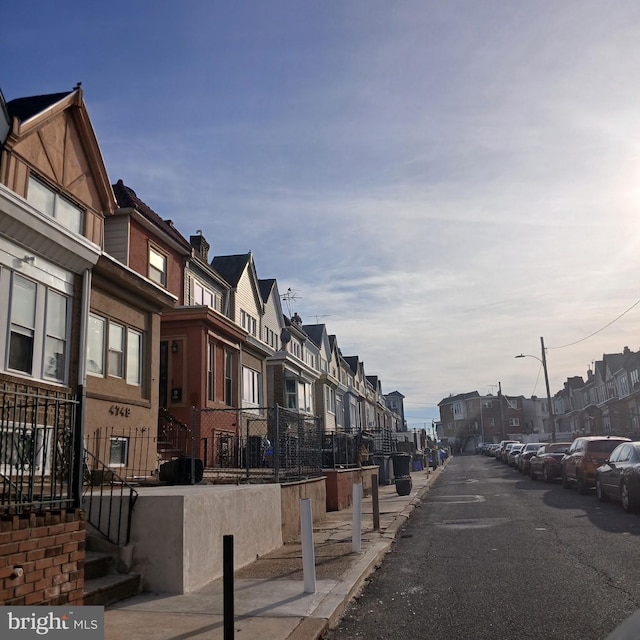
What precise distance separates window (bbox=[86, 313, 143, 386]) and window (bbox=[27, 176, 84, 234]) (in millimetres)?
1915

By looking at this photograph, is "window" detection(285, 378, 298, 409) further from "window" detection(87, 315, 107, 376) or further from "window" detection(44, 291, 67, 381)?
"window" detection(44, 291, 67, 381)

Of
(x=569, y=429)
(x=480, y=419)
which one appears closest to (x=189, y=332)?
(x=569, y=429)

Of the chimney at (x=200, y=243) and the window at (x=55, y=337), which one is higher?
the chimney at (x=200, y=243)

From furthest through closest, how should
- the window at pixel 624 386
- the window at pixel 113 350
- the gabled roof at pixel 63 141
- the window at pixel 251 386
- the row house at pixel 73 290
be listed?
1. the window at pixel 624 386
2. the window at pixel 251 386
3. the window at pixel 113 350
4. the gabled roof at pixel 63 141
5. the row house at pixel 73 290

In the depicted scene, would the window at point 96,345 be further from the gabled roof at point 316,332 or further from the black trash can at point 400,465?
the gabled roof at point 316,332

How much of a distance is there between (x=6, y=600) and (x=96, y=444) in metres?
7.66

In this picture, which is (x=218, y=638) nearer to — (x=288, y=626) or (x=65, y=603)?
(x=288, y=626)

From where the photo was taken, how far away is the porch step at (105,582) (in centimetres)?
649

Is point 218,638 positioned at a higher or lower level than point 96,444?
lower

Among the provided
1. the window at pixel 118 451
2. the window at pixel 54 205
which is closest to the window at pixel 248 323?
the window at pixel 118 451

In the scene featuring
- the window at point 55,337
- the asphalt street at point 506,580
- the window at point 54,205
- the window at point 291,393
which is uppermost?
the window at point 54,205

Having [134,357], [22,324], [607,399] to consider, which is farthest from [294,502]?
[607,399]

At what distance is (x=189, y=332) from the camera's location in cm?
1961

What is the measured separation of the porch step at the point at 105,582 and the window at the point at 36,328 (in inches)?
174
